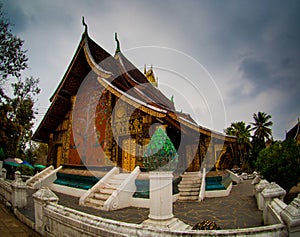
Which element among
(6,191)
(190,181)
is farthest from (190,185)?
(6,191)

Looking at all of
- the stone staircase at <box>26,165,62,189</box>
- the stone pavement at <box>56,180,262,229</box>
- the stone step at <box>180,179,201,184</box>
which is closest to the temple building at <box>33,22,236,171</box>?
the stone staircase at <box>26,165,62,189</box>

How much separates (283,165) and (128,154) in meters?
6.26

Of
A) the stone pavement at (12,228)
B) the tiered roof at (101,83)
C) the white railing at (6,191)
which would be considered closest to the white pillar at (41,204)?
the stone pavement at (12,228)

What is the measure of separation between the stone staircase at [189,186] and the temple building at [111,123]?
1.95 feet

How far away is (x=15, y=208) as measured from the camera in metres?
6.55

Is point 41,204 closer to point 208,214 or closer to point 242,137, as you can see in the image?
point 208,214

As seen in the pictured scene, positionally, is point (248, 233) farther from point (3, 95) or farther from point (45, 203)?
point (3, 95)

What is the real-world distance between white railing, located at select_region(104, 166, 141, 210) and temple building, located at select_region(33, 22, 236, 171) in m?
1.15

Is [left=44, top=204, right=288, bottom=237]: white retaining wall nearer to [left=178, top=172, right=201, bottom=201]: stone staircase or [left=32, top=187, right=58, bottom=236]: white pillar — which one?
[left=32, top=187, right=58, bottom=236]: white pillar

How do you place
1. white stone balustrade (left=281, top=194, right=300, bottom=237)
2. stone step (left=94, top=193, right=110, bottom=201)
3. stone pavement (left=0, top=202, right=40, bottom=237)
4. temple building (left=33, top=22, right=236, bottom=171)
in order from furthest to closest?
temple building (left=33, top=22, right=236, bottom=171) → stone step (left=94, top=193, right=110, bottom=201) → stone pavement (left=0, top=202, right=40, bottom=237) → white stone balustrade (left=281, top=194, right=300, bottom=237)

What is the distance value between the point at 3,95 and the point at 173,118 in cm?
1217

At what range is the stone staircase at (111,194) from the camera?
6712 millimetres

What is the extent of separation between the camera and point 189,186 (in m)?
9.17

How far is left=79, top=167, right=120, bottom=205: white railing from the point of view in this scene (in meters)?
7.31
